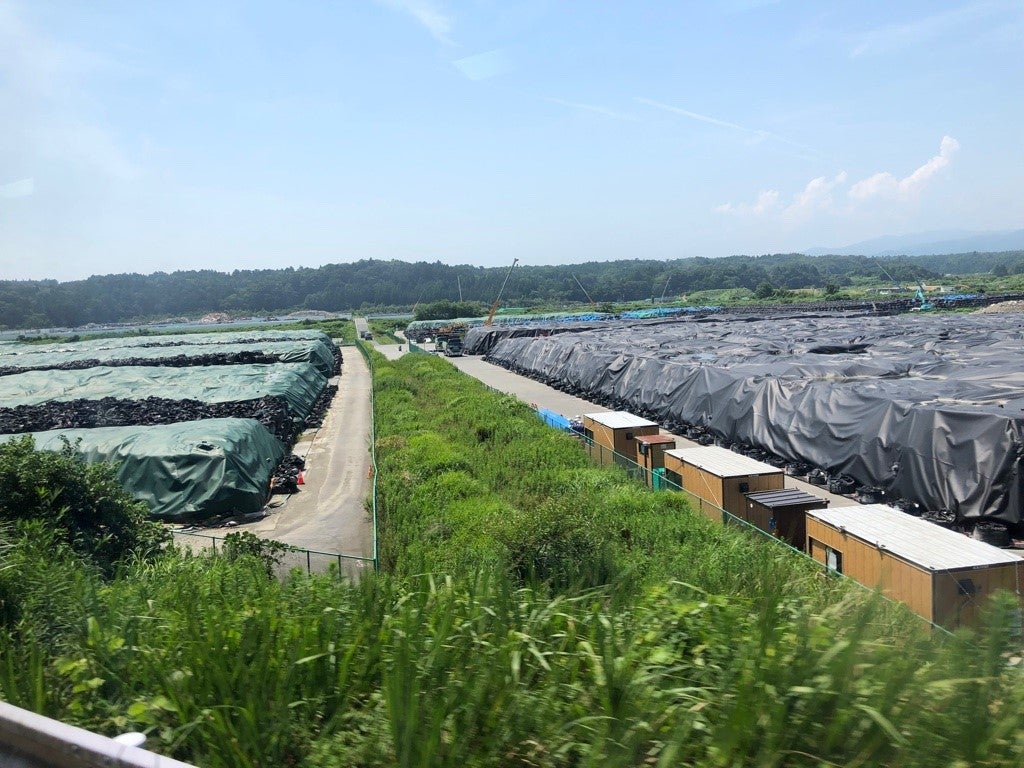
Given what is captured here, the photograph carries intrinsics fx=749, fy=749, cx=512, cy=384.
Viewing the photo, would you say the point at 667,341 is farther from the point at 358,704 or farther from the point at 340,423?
the point at 358,704

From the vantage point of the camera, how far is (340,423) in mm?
31078

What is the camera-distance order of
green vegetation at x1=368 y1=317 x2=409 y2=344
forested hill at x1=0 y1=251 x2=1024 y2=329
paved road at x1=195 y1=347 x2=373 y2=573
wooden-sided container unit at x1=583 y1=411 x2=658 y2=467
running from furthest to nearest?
forested hill at x1=0 y1=251 x2=1024 y2=329, green vegetation at x1=368 y1=317 x2=409 y2=344, wooden-sided container unit at x1=583 y1=411 x2=658 y2=467, paved road at x1=195 y1=347 x2=373 y2=573

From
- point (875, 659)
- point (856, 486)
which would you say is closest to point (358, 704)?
point (875, 659)

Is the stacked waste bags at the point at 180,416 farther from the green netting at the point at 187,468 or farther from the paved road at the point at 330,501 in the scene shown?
the paved road at the point at 330,501

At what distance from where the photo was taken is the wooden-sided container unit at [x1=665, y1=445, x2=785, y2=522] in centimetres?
1402

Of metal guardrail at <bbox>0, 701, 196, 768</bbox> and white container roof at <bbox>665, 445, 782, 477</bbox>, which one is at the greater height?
metal guardrail at <bbox>0, 701, 196, 768</bbox>

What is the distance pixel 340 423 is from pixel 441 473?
1629 cm

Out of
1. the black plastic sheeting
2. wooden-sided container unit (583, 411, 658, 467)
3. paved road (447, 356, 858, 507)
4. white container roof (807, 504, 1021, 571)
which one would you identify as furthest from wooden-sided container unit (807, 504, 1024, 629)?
wooden-sided container unit (583, 411, 658, 467)

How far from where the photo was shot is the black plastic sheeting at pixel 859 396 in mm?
14914

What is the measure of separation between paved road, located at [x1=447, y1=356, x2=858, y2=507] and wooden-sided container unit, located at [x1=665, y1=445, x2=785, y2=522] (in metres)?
3.31

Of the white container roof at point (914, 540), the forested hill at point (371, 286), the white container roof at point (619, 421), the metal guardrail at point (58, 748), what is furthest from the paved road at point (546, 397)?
the forested hill at point (371, 286)

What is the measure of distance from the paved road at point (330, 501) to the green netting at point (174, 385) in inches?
99.1

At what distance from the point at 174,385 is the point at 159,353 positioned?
20469 mm

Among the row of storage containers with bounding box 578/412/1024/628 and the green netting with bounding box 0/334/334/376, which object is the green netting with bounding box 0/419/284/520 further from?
the green netting with bounding box 0/334/334/376
